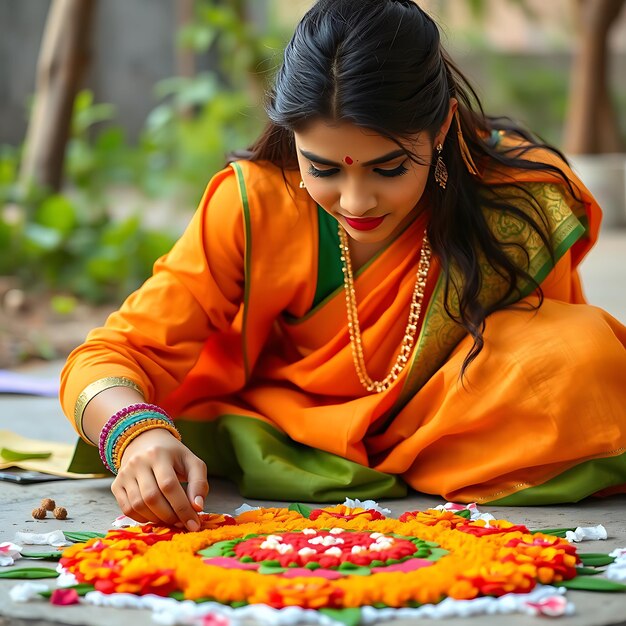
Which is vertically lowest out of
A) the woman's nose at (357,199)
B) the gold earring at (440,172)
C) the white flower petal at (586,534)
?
the white flower petal at (586,534)

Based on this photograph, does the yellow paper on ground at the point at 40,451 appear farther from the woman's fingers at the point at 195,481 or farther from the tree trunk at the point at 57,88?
the tree trunk at the point at 57,88

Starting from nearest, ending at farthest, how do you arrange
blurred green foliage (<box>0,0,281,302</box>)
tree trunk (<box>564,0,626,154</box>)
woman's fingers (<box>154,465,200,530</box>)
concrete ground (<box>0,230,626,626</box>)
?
concrete ground (<box>0,230,626,626</box>) < woman's fingers (<box>154,465,200,530</box>) < blurred green foliage (<box>0,0,281,302</box>) < tree trunk (<box>564,0,626,154</box>)

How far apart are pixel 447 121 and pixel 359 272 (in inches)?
14.4

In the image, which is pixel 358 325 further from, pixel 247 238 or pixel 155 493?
pixel 155 493

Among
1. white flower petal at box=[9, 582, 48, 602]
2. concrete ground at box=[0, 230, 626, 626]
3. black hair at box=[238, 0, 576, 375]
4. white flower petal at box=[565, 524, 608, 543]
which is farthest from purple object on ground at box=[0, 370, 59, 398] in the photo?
white flower petal at box=[565, 524, 608, 543]

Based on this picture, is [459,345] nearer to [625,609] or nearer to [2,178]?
[625,609]

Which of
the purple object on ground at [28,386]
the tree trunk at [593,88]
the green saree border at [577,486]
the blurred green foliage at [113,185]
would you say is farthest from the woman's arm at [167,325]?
the tree trunk at [593,88]

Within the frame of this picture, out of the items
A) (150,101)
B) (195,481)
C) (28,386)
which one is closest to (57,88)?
(28,386)

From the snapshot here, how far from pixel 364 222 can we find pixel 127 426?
55 cm

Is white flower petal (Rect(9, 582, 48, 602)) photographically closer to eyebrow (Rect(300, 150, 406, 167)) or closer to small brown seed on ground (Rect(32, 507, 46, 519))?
small brown seed on ground (Rect(32, 507, 46, 519))

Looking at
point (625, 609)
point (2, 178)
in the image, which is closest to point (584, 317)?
point (625, 609)

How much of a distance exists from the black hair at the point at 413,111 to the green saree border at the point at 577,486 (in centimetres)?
27

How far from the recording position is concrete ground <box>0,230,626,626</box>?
1561mm

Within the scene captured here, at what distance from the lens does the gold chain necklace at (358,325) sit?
2260mm
